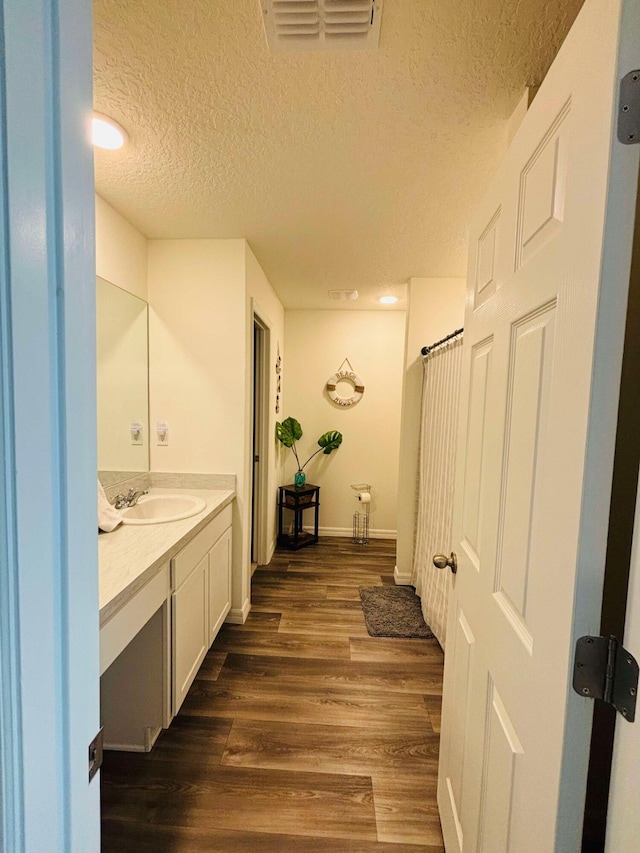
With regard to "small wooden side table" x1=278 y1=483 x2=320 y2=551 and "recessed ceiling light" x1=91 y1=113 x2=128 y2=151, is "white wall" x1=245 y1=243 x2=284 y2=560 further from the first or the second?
"recessed ceiling light" x1=91 y1=113 x2=128 y2=151

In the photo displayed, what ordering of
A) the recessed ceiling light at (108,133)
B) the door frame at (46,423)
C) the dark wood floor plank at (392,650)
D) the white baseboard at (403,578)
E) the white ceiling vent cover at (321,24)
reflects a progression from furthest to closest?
1. the white baseboard at (403,578)
2. the dark wood floor plank at (392,650)
3. the recessed ceiling light at (108,133)
4. the white ceiling vent cover at (321,24)
5. the door frame at (46,423)

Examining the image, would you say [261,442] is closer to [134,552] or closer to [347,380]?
[347,380]

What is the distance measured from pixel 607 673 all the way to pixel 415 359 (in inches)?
101

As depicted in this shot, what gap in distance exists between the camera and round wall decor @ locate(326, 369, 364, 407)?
391 centimetres

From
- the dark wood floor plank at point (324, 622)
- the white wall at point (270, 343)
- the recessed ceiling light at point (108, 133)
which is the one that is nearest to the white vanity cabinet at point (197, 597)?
the dark wood floor plank at point (324, 622)

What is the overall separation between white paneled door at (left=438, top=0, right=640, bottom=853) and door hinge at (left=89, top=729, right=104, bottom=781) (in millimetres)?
714

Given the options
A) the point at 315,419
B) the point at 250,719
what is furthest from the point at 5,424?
the point at 315,419

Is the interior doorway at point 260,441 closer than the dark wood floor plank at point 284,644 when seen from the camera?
No

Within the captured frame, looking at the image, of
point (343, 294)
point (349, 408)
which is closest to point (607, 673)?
point (343, 294)

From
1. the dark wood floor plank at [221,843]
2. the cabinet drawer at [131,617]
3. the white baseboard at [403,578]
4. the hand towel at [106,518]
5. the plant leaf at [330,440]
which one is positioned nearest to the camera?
the cabinet drawer at [131,617]

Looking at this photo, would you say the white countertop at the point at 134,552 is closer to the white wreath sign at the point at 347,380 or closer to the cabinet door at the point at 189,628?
the cabinet door at the point at 189,628

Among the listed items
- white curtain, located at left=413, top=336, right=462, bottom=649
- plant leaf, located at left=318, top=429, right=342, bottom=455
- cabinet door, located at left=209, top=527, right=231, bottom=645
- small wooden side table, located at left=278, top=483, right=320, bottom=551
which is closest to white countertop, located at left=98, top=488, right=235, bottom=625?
cabinet door, located at left=209, top=527, right=231, bottom=645

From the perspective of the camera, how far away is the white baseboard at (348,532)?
3986 mm

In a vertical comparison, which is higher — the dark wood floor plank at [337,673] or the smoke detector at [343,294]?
the smoke detector at [343,294]
